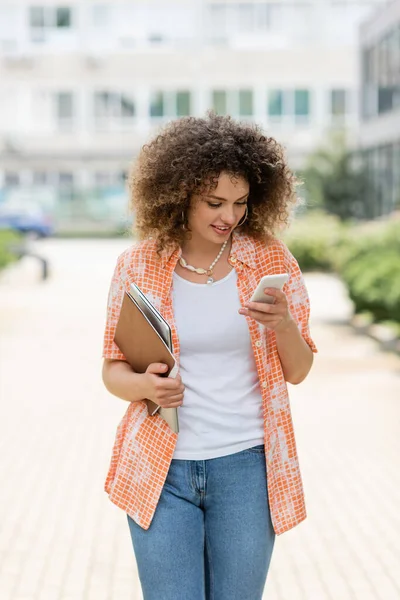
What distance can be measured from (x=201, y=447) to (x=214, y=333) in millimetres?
301

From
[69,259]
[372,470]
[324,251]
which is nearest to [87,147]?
[69,259]

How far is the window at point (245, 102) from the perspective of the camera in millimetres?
51156

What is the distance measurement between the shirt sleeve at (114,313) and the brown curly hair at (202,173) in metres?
0.14

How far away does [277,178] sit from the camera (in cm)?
325

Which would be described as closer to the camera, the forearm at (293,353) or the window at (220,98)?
the forearm at (293,353)

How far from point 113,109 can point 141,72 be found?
2.09 meters

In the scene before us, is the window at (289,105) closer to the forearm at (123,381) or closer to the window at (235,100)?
the window at (235,100)

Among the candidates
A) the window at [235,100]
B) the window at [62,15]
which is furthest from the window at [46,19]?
the window at [235,100]

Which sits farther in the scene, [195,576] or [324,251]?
[324,251]

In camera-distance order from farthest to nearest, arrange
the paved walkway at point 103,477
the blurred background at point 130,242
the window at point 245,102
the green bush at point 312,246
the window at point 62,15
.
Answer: the window at point 62,15 → the window at point 245,102 → the green bush at point 312,246 → the blurred background at point 130,242 → the paved walkway at point 103,477

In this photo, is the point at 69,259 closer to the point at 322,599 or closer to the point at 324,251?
the point at 324,251

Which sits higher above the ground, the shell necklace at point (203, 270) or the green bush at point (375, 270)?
the shell necklace at point (203, 270)

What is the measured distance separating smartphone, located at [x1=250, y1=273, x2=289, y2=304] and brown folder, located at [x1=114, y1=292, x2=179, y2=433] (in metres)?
0.26

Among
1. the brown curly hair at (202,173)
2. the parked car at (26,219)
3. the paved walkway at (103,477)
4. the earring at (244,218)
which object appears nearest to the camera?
the brown curly hair at (202,173)
